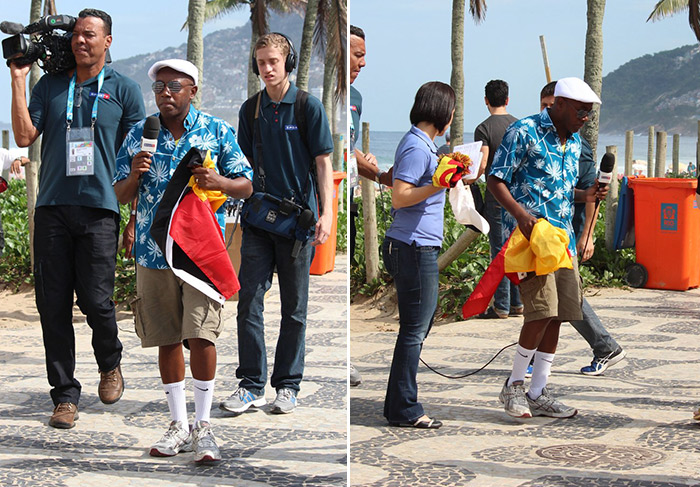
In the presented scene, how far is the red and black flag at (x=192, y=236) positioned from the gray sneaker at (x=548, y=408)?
6.30ft

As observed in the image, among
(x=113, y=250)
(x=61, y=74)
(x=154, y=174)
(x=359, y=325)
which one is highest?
(x=61, y=74)

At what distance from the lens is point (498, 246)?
363 inches

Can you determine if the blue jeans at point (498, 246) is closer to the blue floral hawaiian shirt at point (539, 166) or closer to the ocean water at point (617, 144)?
the blue floral hawaiian shirt at point (539, 166)

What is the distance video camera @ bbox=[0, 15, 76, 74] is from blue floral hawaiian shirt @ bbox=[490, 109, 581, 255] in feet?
7.94

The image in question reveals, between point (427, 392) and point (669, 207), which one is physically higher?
point (669, 207)

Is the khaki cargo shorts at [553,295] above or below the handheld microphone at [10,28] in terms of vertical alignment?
below

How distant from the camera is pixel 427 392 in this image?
6371 millimetres

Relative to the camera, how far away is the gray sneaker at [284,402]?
5.68 metres

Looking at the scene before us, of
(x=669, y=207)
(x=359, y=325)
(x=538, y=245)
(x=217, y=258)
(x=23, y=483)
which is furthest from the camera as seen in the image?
(x=669, y=207)

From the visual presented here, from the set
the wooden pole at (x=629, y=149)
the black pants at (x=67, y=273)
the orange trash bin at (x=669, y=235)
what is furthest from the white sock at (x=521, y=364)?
the wooden pole at (x=629, y=149)

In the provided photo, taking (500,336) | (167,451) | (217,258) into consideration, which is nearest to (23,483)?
(167,451)

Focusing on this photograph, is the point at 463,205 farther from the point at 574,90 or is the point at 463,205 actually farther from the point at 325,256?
the point at 325,256

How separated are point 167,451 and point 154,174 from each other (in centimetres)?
128

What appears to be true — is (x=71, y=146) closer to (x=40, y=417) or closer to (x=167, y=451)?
(x=40, y=417)
